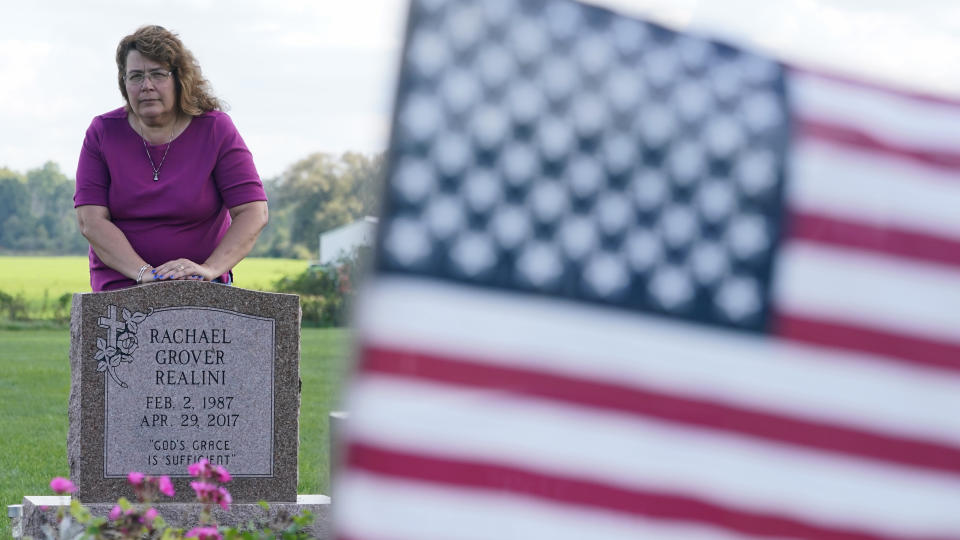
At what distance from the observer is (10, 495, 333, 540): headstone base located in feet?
19.6

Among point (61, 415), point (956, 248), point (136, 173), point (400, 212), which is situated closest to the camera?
point (400, 212)

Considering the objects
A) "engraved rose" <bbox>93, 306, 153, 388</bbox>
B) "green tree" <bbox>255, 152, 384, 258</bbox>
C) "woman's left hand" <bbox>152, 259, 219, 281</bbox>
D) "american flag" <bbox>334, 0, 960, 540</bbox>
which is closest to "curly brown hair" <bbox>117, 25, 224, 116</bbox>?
"woman's left hand" <bbox>152, 259, 219, 281</bbox>

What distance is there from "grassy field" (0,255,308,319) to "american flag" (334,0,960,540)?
28175 millimetres

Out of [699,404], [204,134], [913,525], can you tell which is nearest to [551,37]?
[699,404]

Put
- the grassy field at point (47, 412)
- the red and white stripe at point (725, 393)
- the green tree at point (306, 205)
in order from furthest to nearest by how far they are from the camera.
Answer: the green tree at point (306, 205)
the grassy field at point (47, 412)
the red and white stripe at point (725, 393)

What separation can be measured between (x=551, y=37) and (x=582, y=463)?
0.69m

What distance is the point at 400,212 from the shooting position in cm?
210

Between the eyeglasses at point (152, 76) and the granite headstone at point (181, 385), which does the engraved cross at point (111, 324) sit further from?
A: the eyeglasses at point (152, 76)

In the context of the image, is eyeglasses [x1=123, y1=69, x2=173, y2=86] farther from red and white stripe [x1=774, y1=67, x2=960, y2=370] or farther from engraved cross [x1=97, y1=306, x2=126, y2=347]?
red and white stripe [x1=774, y1=67, x2=960, y2=370]

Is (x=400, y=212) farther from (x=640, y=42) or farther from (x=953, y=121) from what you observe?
(x=953, y=121)

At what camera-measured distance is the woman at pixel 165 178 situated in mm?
5754

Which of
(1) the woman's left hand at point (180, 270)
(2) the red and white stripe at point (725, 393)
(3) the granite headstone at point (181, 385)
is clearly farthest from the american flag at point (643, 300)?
(3) the granite headstone at point (181, 385)

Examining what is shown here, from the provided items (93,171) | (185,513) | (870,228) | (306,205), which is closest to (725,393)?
(870,228)

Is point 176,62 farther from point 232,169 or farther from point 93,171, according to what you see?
point 93,171
